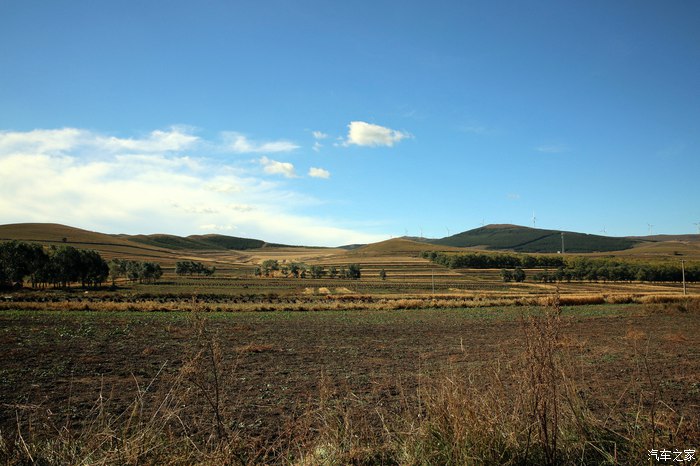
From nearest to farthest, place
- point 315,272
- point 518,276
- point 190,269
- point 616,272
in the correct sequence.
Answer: point 518,276
point 616,272
point 315,272
point 190,269

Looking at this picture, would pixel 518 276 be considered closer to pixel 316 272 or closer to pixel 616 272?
pixel 616 272

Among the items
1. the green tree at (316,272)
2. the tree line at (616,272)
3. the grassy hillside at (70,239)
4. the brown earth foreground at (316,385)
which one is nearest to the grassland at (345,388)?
the brown earth foreground at (316,385)

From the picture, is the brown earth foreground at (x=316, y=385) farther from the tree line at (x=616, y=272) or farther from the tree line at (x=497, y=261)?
the tree line at (x=497, y=261)

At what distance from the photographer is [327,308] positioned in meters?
47.7

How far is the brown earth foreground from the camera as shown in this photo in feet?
13.2

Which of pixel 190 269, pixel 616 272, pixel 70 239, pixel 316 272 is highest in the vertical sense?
pixel 70 239

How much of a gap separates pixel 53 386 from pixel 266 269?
13706 cm

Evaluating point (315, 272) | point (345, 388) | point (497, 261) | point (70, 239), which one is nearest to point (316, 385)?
point (345, 388)

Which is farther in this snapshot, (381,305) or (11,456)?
(381,305)

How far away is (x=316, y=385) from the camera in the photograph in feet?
40.7

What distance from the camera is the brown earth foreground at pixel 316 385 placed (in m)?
4.04

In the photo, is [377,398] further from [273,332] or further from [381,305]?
[381,305]

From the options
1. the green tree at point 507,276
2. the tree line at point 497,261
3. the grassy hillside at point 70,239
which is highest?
the grassy hillside at point 70,239

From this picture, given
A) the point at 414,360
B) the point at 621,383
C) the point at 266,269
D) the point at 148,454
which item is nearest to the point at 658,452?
the point at 148,454
